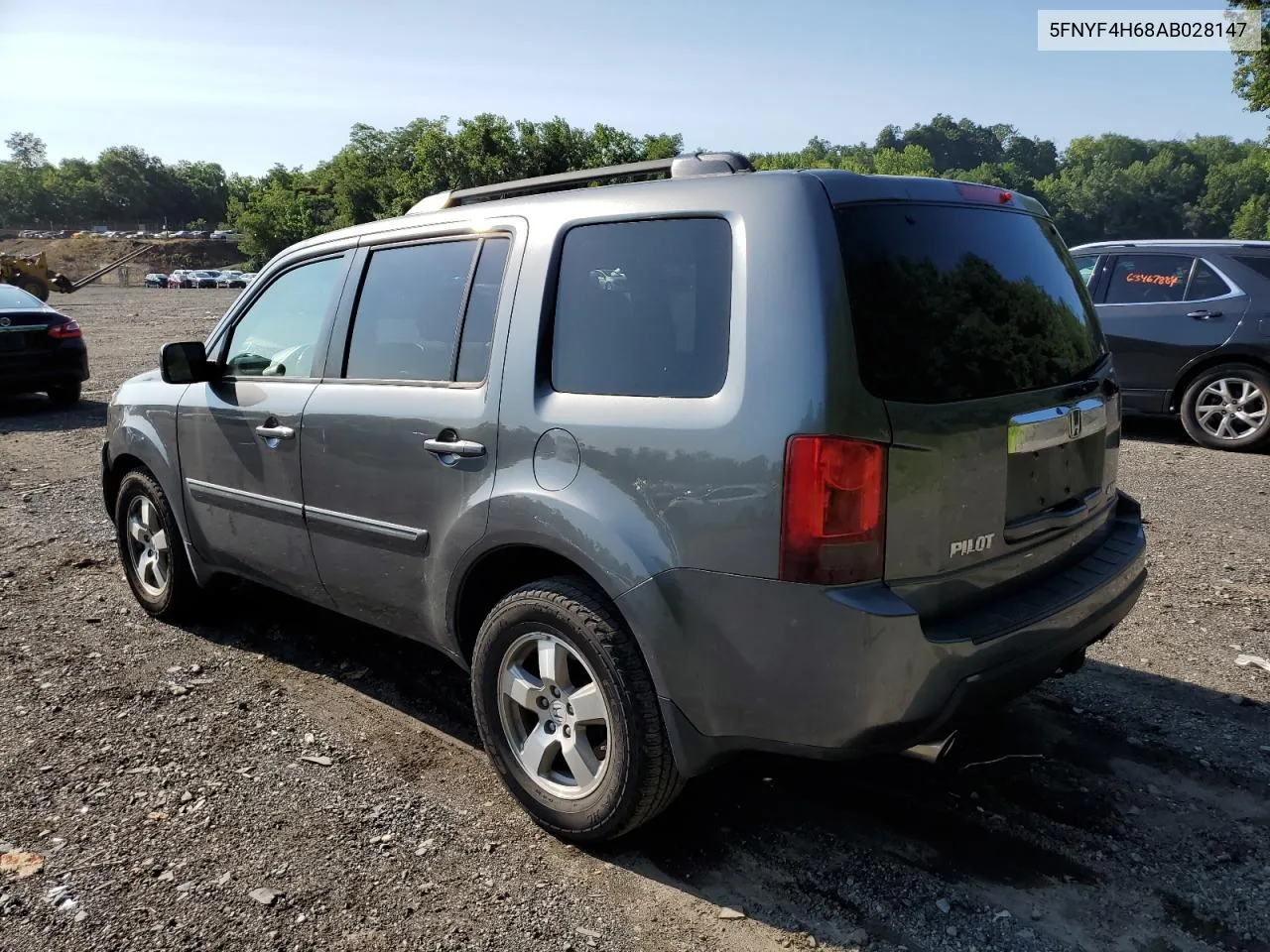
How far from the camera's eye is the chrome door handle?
9.92ft

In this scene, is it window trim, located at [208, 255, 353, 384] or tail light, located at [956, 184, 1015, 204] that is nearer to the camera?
tail light, located at [956, 184, 1015, 204]

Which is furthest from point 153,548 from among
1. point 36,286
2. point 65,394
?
point 36,286

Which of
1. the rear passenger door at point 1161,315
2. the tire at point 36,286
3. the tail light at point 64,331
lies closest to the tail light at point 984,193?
the rear passenger door at point 1161,315

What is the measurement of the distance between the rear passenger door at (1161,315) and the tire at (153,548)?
7.81m

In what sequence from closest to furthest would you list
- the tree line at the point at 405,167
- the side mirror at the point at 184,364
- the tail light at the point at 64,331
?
1. the side mirror at the point at 184,364
2. the tail light at the point at 64,331
3. the tree line at the point at 405,167

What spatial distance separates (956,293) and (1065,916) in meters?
1.68

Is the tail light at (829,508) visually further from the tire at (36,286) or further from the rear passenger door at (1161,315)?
the tire at (36,286)

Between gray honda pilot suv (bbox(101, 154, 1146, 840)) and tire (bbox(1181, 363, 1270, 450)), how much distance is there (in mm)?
6049

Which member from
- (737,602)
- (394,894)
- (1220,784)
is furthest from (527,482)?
(1220,784)

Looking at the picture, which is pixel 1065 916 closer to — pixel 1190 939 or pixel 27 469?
pixel 1190 939

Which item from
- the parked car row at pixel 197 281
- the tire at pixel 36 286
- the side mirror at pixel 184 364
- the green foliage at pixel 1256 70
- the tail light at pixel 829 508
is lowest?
the parked car row at pixel 197 281

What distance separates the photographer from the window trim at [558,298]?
8.20ft

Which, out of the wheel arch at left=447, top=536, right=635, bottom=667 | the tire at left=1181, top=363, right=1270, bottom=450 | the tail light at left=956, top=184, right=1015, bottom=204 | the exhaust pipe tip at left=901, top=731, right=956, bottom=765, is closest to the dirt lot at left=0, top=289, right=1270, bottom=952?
the exhaust pipe tip at left=901, top=731, right=956, bottom=765

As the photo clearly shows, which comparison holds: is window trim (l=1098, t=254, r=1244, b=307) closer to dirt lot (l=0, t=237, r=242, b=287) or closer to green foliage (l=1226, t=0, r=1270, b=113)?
green foliage (l=1226, t=0, r=1270, b=113)
